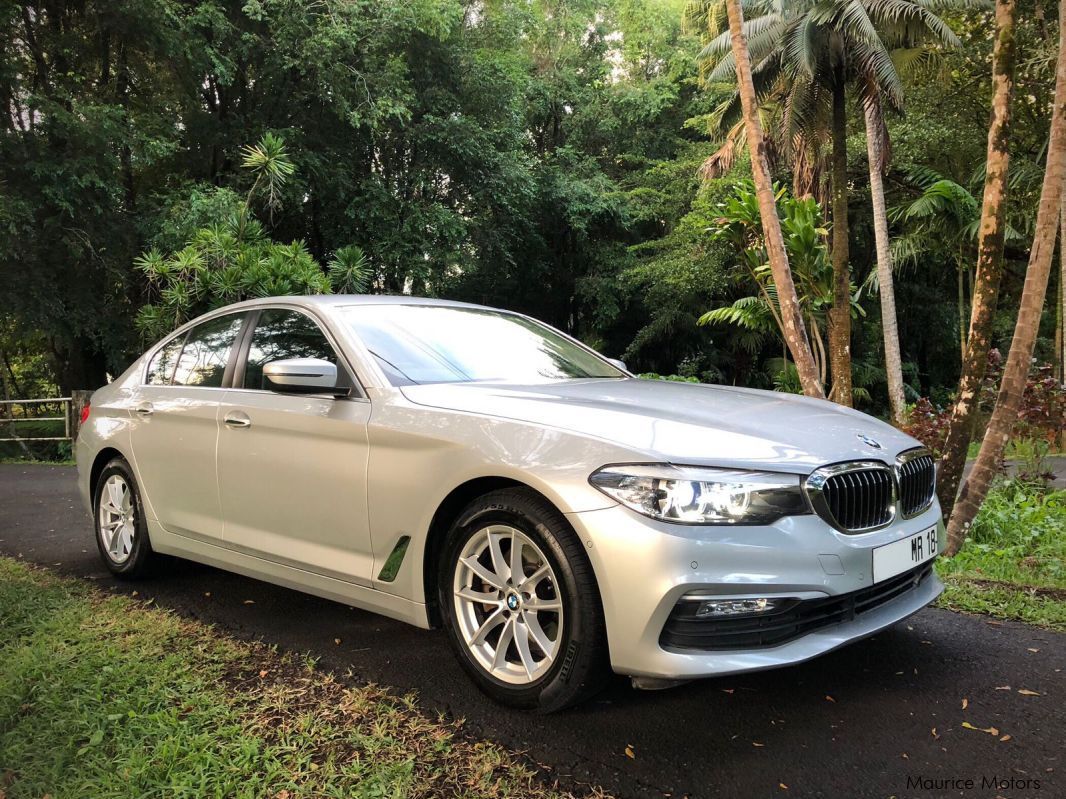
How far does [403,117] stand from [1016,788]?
18.1 m

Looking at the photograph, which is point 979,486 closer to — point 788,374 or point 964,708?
point 964,708

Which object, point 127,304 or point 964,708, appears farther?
point 127,304

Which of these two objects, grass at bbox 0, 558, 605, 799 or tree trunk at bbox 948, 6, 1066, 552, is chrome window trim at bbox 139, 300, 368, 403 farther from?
tree trunk at bbox 948, 6, 1066, 552

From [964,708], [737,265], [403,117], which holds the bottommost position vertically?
[964,708]

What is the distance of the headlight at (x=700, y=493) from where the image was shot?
2.46 meters

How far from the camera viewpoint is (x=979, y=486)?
5090 mm

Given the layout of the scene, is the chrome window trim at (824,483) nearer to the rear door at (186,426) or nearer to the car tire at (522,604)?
the car tire at (522,604)

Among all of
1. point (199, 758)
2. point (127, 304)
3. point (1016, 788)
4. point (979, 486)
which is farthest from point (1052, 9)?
point (127, 304)

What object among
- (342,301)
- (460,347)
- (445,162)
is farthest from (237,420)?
(445,162)

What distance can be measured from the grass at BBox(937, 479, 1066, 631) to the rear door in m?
3.71

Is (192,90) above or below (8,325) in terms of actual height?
above

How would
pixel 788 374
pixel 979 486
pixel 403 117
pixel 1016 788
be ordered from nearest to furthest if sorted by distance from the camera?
1. pixel 1016 788
2. pixel 979 486
3. pixel 788 374
4. pixel 403 117

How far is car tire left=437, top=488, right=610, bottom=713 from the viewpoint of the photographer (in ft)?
8.42

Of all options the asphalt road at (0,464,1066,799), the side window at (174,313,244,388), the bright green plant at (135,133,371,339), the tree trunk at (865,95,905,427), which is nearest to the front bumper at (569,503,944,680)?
the asphalt road at (0,464,1066,799)
